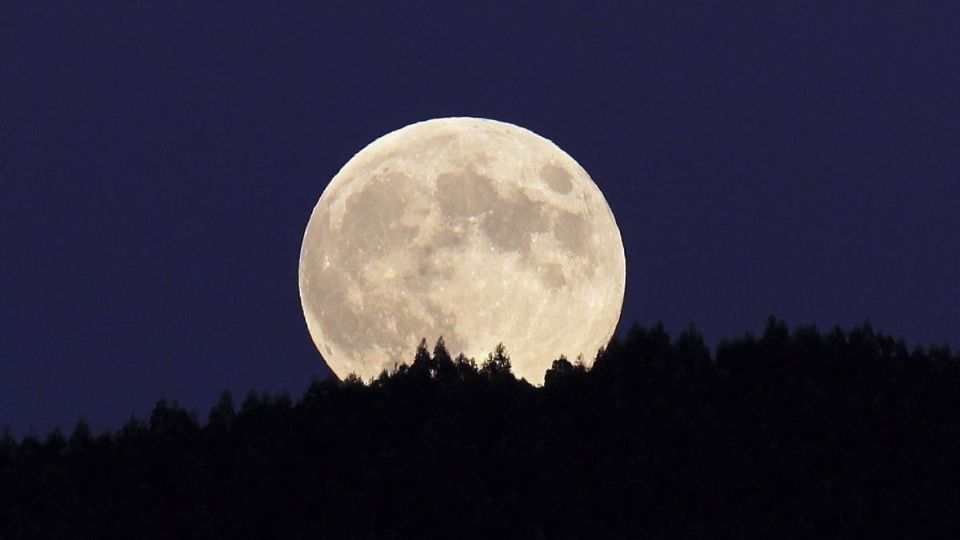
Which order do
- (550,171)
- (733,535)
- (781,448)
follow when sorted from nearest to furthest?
(733,535) → (781,448) → (550,171)

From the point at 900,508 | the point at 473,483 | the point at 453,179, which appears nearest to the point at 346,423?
the point at 473,483

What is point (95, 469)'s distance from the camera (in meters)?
19.9

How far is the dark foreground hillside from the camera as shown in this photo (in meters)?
17.0

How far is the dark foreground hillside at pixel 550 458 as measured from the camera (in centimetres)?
1700

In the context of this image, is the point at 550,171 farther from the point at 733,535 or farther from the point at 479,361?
the point at 733,535

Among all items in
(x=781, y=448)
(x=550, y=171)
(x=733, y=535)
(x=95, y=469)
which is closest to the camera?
(x=733, y=535)

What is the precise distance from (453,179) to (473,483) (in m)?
4.66

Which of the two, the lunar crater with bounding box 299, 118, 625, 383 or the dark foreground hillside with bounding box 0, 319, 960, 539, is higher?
the lunar crater with bounding box 299, 118, 625, 383

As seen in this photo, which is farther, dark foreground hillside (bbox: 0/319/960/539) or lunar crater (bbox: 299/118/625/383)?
lunar crater (bbox: 299/118/625/383)

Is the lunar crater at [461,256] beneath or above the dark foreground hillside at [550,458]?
above

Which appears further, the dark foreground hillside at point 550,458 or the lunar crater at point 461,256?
the lunar crater at point 461,256

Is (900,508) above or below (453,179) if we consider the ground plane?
below

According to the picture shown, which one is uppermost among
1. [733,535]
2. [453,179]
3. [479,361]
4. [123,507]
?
[453,179]

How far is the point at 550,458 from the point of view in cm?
1764
